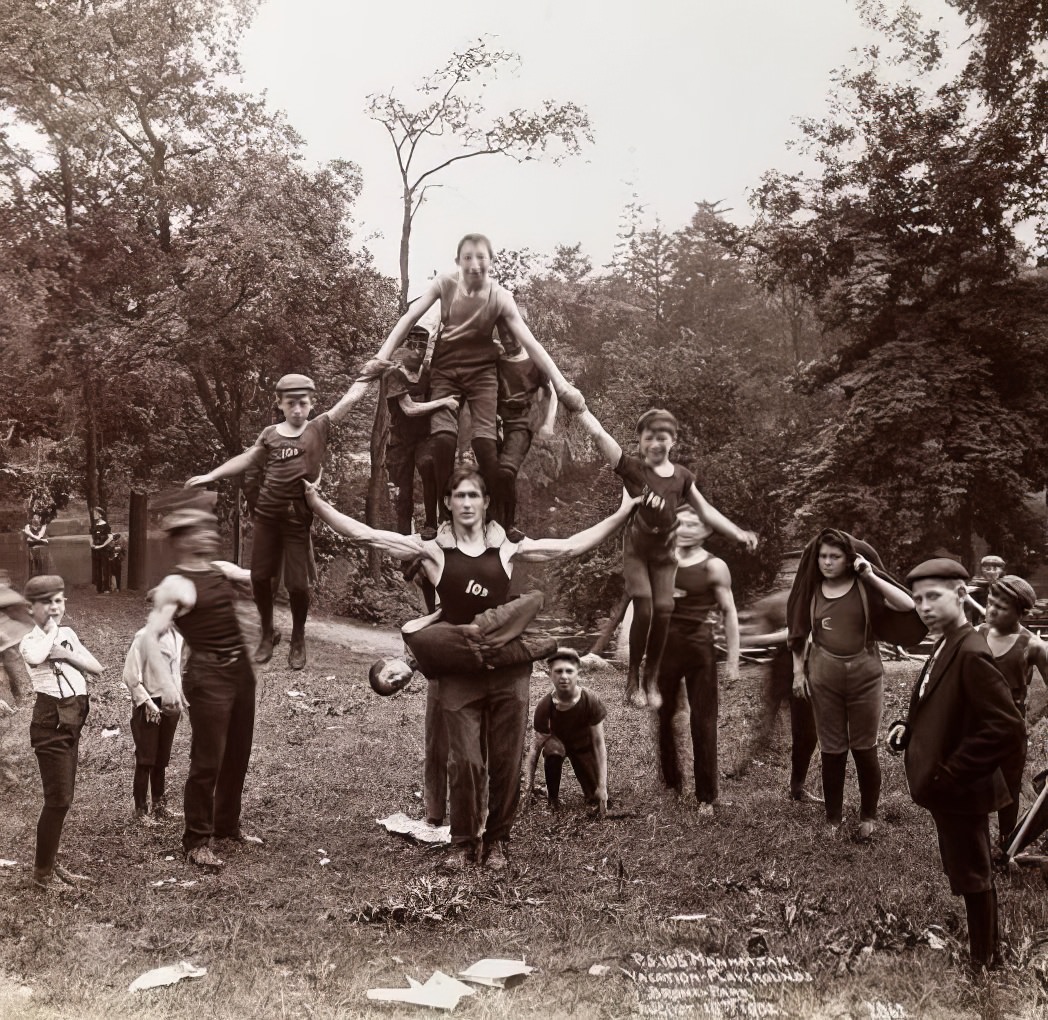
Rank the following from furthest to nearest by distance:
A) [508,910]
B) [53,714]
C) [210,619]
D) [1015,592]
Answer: [1015,592] → [210,619] → [53,714] → [508,910]

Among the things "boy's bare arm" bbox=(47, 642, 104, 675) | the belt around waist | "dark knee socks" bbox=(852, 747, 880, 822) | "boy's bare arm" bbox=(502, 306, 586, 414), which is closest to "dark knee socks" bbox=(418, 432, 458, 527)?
"boy's bare arm" bbox=(502, 306, 586, 414)

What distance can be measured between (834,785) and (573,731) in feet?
4.98

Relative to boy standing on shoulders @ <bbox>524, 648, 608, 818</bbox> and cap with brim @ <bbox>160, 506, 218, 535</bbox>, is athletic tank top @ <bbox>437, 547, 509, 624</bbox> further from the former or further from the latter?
cap with brim @ <bbox>160, 506, 218, 535</bbox>

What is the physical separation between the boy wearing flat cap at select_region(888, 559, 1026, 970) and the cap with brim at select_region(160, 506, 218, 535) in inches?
139

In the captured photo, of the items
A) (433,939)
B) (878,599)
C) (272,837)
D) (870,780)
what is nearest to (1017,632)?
(878,599)

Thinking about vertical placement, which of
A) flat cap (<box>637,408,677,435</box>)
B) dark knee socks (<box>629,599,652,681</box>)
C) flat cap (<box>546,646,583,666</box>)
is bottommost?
flat cap (<box>546,646,583,666</box>)

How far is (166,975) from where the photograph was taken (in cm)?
481

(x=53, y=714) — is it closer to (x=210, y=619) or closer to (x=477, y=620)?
(x=210, y=619)

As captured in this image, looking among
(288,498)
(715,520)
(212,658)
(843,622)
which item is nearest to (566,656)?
(715,520)

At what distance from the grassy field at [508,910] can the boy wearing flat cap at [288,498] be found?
69 cm

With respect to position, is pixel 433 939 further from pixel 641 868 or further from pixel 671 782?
pixel 671 782

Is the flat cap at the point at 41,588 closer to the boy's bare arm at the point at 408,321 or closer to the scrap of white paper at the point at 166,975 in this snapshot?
the scrap of white paper at the point at 166,975

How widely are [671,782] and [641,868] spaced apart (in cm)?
93

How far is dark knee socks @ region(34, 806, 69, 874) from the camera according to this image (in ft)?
17.7
